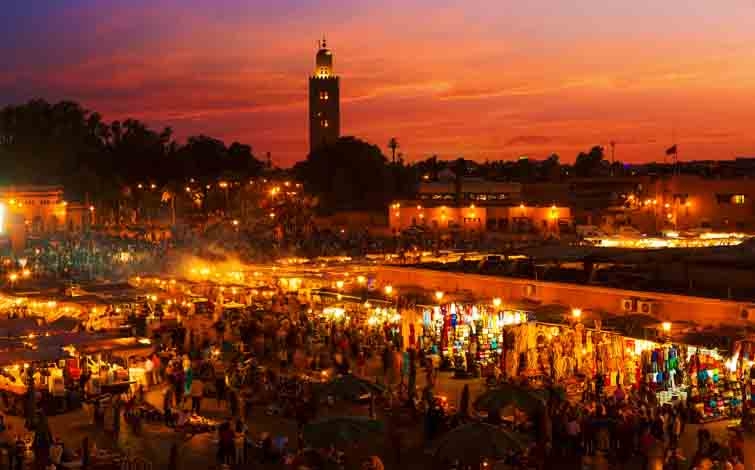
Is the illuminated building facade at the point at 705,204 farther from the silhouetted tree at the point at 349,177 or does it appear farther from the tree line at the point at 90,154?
the tree line at the point at 90,154

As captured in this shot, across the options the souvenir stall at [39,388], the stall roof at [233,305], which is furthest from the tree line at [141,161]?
the souvenir stall at [39,388]

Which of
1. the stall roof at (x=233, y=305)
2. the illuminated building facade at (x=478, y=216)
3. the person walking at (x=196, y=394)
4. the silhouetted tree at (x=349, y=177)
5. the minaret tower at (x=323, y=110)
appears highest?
the minaret tower at (x=323, y=110)

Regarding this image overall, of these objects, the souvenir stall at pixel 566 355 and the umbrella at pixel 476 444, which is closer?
the umbrella at pixel 476 444

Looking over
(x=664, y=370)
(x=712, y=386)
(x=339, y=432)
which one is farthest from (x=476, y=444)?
(x=712, y=386)

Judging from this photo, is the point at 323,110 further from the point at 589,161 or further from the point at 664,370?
the point at 664,370

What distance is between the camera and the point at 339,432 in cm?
1128

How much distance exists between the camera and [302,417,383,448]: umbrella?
1124 centimetres

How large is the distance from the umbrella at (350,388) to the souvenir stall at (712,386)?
5.42 m

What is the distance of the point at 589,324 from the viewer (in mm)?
17750

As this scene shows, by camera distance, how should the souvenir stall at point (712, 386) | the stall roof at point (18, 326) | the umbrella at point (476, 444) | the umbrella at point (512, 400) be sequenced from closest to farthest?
the umbrella at point (476, 444) < the umbrella at point (512, 400) < the souvenir stall at point (712, 386) < the stall roof at point (18, 326)

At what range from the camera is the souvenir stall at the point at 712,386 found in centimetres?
1459

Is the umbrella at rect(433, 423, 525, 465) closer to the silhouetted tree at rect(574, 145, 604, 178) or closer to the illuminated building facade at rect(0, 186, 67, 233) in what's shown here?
the illuminated building facade at rect(0, 186, 67, 233)

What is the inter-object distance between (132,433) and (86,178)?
224 feet

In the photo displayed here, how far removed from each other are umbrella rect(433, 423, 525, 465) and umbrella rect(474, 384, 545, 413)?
2.05 metres
